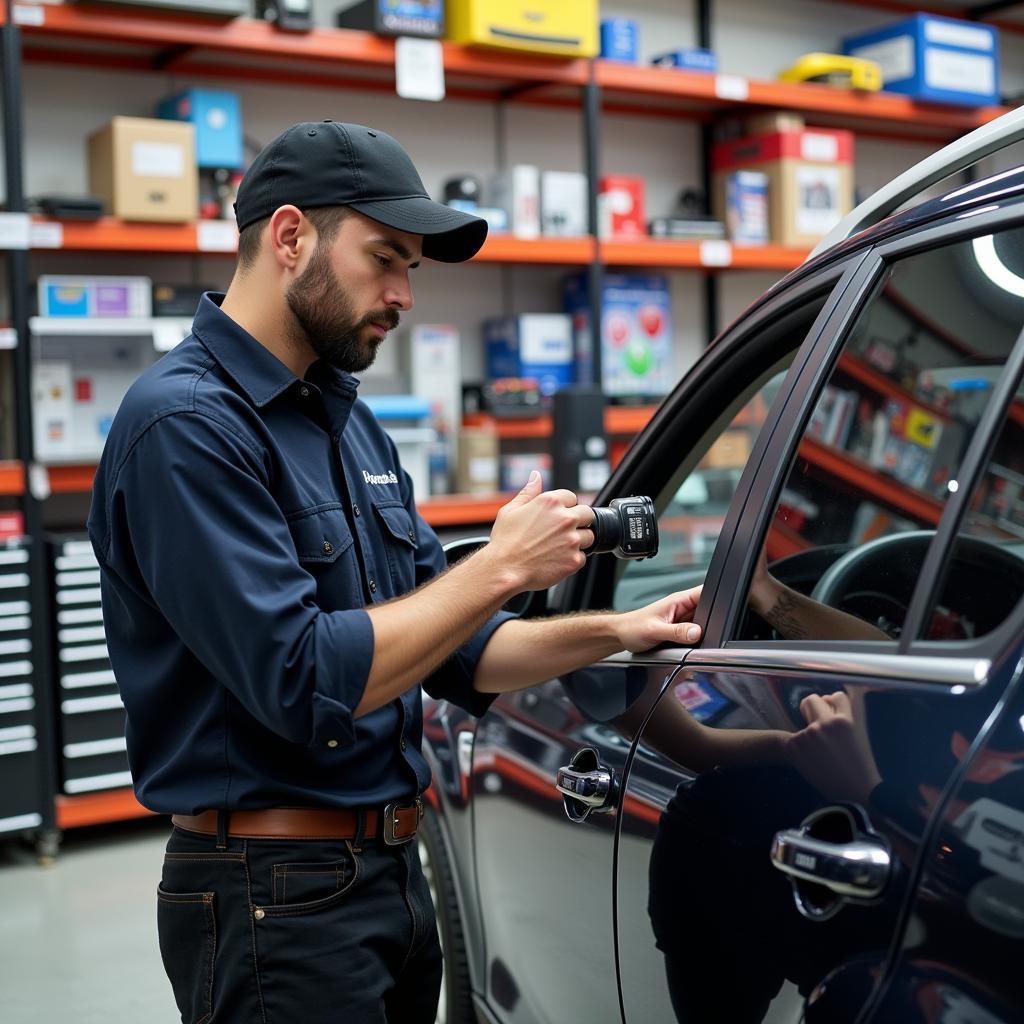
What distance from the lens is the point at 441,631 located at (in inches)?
56.4

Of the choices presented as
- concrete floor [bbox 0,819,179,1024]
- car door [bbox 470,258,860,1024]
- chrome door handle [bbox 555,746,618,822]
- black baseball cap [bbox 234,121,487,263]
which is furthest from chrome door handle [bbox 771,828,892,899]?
concrete floor [bbox 0,819,179,1024]

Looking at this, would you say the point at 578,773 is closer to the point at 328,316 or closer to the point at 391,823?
the point at 391,823

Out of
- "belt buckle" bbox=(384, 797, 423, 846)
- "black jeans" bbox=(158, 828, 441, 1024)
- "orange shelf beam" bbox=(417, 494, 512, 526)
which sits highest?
"orange shelf beam" bbox=(417, 494, 512, 526)

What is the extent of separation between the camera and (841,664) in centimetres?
123

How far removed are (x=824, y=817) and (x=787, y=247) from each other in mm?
4627

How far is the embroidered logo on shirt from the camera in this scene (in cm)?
173

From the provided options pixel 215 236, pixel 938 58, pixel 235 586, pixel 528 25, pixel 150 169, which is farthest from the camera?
pixel 938 58

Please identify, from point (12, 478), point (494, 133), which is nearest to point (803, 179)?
point (494, 133)

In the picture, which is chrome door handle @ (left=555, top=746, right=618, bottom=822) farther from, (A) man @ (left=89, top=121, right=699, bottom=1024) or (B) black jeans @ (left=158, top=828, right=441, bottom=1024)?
(B) black jeans @ (left=158, top=828, right=441, bottom=1024)

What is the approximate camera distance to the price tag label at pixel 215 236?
4.30 metres

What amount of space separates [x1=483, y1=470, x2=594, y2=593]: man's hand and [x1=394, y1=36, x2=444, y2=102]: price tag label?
336 cm

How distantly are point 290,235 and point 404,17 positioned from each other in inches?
131

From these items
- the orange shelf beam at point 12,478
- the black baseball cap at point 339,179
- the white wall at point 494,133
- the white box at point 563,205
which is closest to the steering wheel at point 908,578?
the black baseball cap at point 339,179

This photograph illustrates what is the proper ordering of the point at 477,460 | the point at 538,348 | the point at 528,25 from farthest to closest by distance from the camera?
the point at 538,348 → the point at 477,460 → the point at 528,25
